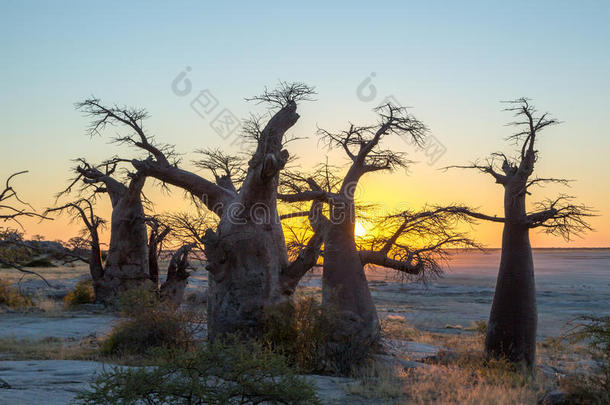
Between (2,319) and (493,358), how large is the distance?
13708 millimetres

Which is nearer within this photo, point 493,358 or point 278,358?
point 278,358

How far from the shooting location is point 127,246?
1916cm

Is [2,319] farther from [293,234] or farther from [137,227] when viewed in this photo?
[293,234]

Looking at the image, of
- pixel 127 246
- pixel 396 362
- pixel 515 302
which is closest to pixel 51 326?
pixel 127 246

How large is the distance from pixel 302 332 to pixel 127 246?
10.8 m

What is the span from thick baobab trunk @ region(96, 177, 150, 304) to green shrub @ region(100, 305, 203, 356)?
24.1 ft

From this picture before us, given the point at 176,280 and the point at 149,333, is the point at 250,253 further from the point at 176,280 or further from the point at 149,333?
the point at 176,280

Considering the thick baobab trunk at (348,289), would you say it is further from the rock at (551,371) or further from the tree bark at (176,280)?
the tree bark at (176,280)

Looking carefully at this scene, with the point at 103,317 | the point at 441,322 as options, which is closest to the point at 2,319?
the point at 103,317

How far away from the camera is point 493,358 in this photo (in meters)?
11.8

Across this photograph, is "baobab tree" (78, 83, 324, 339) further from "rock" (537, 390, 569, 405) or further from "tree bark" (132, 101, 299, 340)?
"rock" (537, 390, 569, 405)

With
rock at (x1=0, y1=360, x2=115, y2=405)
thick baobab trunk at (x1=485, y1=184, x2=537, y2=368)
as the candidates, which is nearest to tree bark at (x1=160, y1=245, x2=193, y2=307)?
rock at (x1=0, y1=360, x2=115, y2=405)

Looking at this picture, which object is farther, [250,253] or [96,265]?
[96,265]

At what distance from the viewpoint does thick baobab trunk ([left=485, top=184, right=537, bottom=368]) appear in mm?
11734
